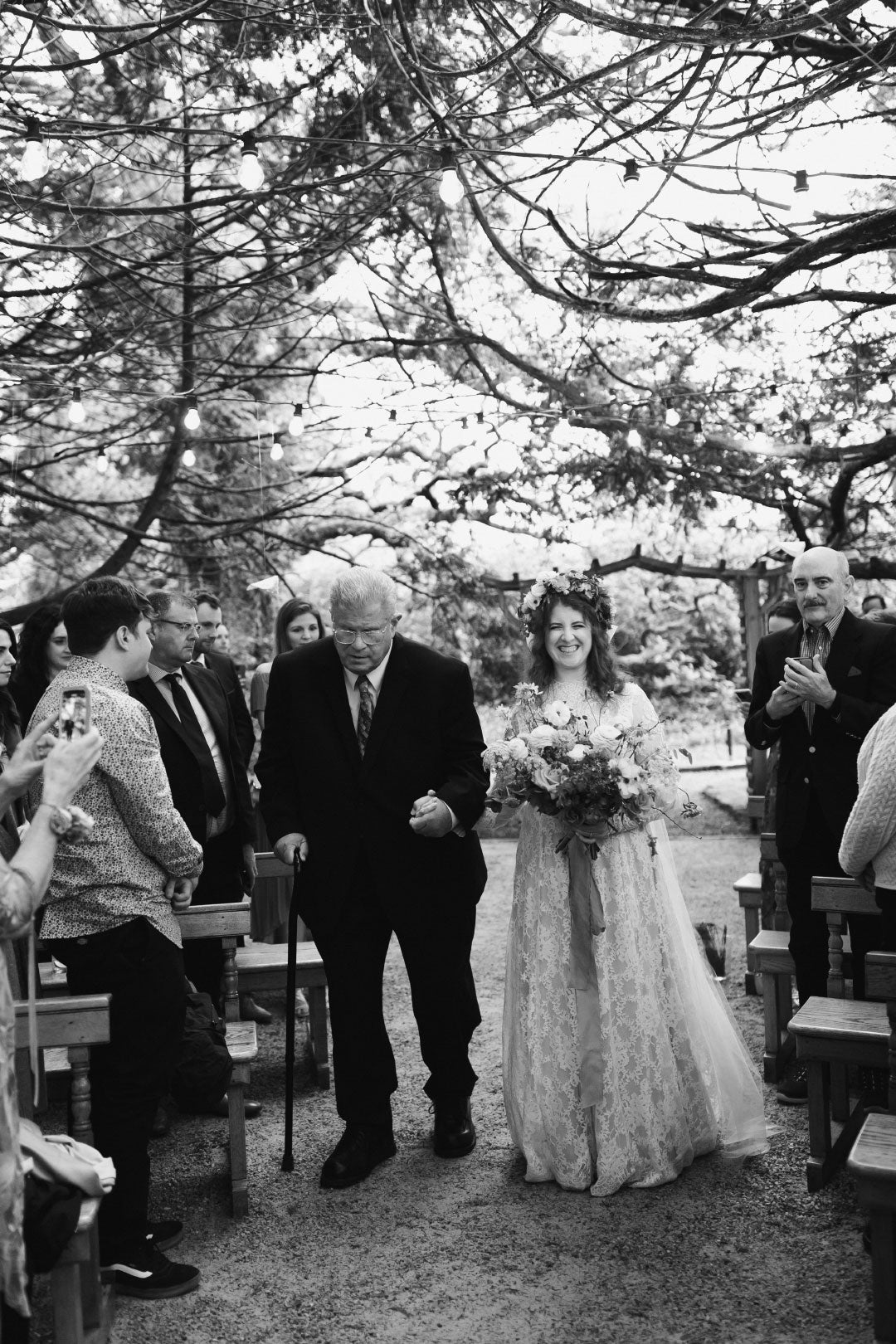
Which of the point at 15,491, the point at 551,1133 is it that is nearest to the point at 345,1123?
the point at 551,1133

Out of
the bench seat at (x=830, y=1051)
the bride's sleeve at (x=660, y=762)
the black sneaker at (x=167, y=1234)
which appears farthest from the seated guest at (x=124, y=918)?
the bench seat at (x=830, y=1051)

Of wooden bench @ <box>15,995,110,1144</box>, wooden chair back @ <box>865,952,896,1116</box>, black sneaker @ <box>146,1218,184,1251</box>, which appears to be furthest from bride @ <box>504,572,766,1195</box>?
wooden bench @ <box>15,995,110,1144</box>

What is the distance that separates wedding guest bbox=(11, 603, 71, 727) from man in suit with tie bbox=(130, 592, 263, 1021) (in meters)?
0.46

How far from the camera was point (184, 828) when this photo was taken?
11.7ft

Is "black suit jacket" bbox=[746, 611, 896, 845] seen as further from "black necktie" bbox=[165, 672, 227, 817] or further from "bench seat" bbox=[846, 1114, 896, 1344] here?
"black necktie" bbox=[165, 672, 227, 817]

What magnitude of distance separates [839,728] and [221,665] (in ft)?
11.3

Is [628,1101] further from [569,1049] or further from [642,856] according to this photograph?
[642,856]

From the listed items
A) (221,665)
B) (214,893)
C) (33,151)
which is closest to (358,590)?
(214,893)

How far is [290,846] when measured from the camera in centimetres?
427

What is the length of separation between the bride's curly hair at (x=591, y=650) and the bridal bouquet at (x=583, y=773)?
1.05 ft

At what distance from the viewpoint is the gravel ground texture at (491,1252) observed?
3242 mm

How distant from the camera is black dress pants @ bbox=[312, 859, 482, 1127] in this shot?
4328 millimetres

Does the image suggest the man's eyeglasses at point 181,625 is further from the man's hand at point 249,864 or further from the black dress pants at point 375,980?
the black dress pants at point 375,980

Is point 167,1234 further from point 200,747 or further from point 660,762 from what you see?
point 660,762
